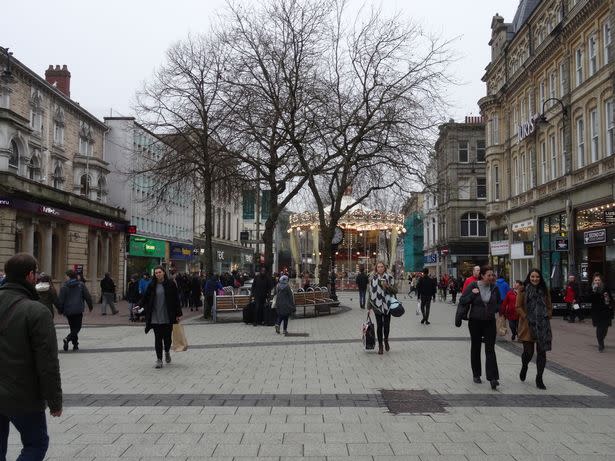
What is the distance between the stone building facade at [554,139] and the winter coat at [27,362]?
23.5 metres

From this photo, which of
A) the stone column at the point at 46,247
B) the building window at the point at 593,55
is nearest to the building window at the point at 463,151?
the building window at the point at 593,55

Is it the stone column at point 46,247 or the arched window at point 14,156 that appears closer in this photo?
the arched window at point 14,156

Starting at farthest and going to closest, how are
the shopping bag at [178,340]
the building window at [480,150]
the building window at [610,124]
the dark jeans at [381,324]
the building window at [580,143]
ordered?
1. the building window at [480,150]
2. the building window at [580,143]
3. the building window at [610,124]
4. the dark jeans at [381,324]
5. the shopping bag at [178,340]

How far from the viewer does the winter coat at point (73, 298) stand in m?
13.8

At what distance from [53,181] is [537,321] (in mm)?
31504

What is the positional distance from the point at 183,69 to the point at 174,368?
14.4 metres

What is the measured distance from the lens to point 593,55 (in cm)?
2800

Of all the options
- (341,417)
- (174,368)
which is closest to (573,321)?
(174,368)

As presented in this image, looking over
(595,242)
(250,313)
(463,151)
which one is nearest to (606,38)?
(595,242)

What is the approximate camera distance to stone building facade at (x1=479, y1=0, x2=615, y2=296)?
87.7ft

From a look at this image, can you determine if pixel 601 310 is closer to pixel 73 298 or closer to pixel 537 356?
pixel 537 356

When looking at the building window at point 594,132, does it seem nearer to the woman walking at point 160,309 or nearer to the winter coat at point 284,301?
A: the winter coat at point 284,301

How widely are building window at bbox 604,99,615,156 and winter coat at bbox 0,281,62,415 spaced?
2594 cm

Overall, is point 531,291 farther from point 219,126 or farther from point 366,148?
point 366,148
